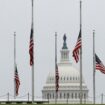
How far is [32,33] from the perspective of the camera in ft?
309

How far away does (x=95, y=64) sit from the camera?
10181cm

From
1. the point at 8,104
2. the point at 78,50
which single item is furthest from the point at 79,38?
the point at 8,104

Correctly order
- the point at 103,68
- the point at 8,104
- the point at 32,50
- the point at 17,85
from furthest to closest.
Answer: the point at 17,85, the point at 103,68, the point at 32,50, the point at 8,104

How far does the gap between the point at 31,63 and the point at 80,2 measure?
757 cm

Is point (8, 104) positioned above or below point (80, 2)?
below

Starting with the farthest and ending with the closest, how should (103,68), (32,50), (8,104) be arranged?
(103,68)
(32,50)
(8,104)

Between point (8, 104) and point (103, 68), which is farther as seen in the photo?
point (103, 68)

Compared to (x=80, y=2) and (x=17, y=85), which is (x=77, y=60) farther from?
(x=17, y=85)

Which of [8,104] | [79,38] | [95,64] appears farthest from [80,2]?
[8,104]

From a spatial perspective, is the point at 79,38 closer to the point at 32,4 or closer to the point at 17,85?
the point at 32,4

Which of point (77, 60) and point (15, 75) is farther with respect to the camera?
point (15, 75)

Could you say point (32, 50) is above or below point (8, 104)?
above

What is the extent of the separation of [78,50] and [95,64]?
7353 mm

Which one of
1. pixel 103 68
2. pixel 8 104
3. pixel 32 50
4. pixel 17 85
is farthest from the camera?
pixel 17 85
